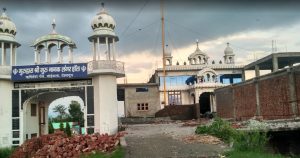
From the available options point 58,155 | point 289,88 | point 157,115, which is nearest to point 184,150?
point 58,155

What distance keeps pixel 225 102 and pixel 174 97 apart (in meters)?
15.4

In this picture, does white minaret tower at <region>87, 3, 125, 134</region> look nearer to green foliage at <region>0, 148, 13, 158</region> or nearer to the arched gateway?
the arched gateway

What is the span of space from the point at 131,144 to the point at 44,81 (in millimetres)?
10102

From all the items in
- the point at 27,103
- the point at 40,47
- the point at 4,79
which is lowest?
the point at 27,103

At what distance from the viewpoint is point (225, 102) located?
26.7 m

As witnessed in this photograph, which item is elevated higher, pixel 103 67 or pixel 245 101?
pixel 103 67

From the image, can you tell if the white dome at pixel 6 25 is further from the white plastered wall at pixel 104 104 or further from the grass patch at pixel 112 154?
the grass patch at pixel 112 154

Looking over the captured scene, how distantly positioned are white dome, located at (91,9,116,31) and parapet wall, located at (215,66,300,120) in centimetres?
917

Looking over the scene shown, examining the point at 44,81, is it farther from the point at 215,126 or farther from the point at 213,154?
the point at 213,154

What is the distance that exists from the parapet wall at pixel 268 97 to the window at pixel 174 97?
15.6 metres

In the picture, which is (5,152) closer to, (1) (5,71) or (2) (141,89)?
(1) (5,71)

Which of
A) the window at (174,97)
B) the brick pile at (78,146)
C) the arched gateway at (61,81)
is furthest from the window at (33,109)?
the window at (174,97)

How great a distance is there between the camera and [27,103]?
22.2 metres

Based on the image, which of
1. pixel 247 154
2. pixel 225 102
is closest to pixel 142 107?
pixel 225 102
